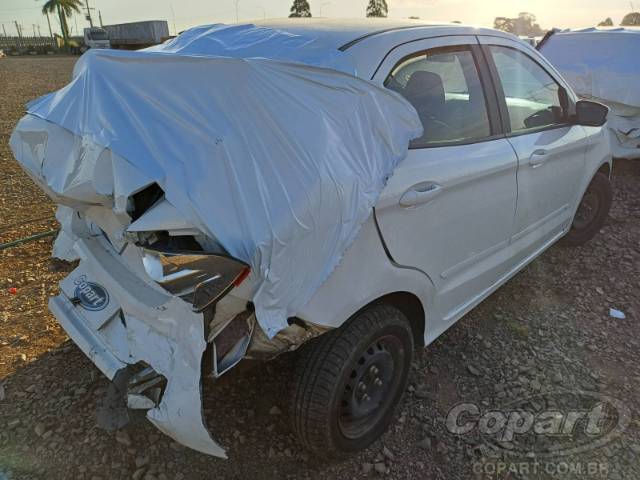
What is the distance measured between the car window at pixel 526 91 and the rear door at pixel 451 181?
21 centimetres

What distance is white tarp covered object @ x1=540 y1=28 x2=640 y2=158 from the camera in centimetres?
588

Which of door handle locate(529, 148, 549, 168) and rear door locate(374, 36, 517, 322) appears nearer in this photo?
rear door locate(374, 36, 517, 322)

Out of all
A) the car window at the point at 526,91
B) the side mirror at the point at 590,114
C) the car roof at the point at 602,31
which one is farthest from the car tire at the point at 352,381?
the car roof at the point at 602,31

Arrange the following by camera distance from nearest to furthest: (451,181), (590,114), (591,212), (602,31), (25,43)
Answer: (451,181)
(590,114)
(591,212)
(602,31)
(25,43)

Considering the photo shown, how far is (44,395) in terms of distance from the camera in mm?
2479

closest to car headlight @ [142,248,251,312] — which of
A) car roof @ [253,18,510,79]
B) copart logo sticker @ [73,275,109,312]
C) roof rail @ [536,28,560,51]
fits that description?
copart logo sticker @ [73,275,109,312]

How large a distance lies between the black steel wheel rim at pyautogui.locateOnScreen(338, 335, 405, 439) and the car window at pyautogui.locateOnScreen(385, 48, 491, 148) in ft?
2.94

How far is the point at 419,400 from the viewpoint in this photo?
257 centimetres

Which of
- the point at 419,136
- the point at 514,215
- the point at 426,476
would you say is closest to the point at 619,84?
the point at 514,215

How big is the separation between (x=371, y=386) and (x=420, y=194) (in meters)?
0.88

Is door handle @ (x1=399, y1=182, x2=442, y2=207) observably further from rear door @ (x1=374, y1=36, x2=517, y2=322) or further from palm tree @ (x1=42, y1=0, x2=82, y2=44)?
palm tree @ (x1=42, y1=0, x2=82, y2=44)

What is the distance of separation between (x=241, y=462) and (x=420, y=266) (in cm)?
118

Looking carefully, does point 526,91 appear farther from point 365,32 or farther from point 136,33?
point 136,33

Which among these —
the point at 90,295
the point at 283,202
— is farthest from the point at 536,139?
the point at 90,295
